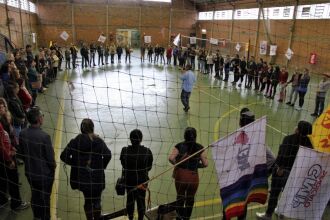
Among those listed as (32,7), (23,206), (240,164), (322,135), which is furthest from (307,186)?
(32,7)

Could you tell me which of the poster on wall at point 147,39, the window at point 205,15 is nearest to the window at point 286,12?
the window at point 205,15

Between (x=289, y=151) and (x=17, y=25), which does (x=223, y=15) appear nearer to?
(x=17, y=25)

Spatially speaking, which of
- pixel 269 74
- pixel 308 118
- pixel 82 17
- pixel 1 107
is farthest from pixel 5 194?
pixel 82 17

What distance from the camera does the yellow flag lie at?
4266 millimetres

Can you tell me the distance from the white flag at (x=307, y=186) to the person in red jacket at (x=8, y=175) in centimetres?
409

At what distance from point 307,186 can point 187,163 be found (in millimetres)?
1729

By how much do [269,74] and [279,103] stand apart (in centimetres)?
163

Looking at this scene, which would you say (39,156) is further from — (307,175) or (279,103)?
(279,103)

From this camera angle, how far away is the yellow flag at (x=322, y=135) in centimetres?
427

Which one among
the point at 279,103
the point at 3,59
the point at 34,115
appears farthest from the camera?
the point at 279,103

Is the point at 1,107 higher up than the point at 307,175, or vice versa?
the point at 1,107

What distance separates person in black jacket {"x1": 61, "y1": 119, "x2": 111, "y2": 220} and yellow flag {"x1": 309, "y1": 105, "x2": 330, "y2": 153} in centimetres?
317

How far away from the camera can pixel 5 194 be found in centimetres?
465

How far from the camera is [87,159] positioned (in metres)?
3.63
